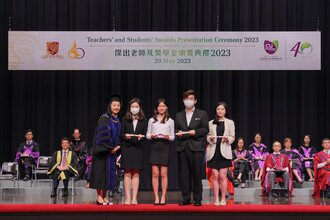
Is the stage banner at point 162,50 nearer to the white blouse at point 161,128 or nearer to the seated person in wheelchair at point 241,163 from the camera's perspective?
the seated person in wheelchair at point 241,163

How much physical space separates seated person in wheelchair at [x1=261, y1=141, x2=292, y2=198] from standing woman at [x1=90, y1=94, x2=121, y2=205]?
4513 millimetres

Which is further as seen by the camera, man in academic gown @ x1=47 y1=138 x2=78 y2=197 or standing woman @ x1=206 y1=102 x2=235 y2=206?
man in academic gown @ x1=47 y1=138 x2=78 y2=197

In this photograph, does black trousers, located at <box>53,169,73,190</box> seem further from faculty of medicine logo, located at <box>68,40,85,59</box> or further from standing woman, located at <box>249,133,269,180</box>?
standing woman, located at <box>249,133,269,180</box>

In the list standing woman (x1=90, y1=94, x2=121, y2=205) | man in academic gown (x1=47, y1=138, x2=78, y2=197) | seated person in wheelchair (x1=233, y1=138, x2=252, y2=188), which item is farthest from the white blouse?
seated person in wheelchair (x1=233, y1=138, x2=252, y2=188)

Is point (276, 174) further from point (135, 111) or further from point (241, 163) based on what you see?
point (135, 111)

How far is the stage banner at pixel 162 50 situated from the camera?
1248 cm

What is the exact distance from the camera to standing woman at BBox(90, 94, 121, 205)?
24.7ft

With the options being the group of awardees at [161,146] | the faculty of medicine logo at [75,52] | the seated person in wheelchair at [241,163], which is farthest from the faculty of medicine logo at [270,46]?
the group of awardees at [161,146]

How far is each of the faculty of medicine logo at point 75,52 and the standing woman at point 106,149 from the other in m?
5.14

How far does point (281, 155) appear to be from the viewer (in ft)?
37.7

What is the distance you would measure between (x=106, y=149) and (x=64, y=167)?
4.02 meters
